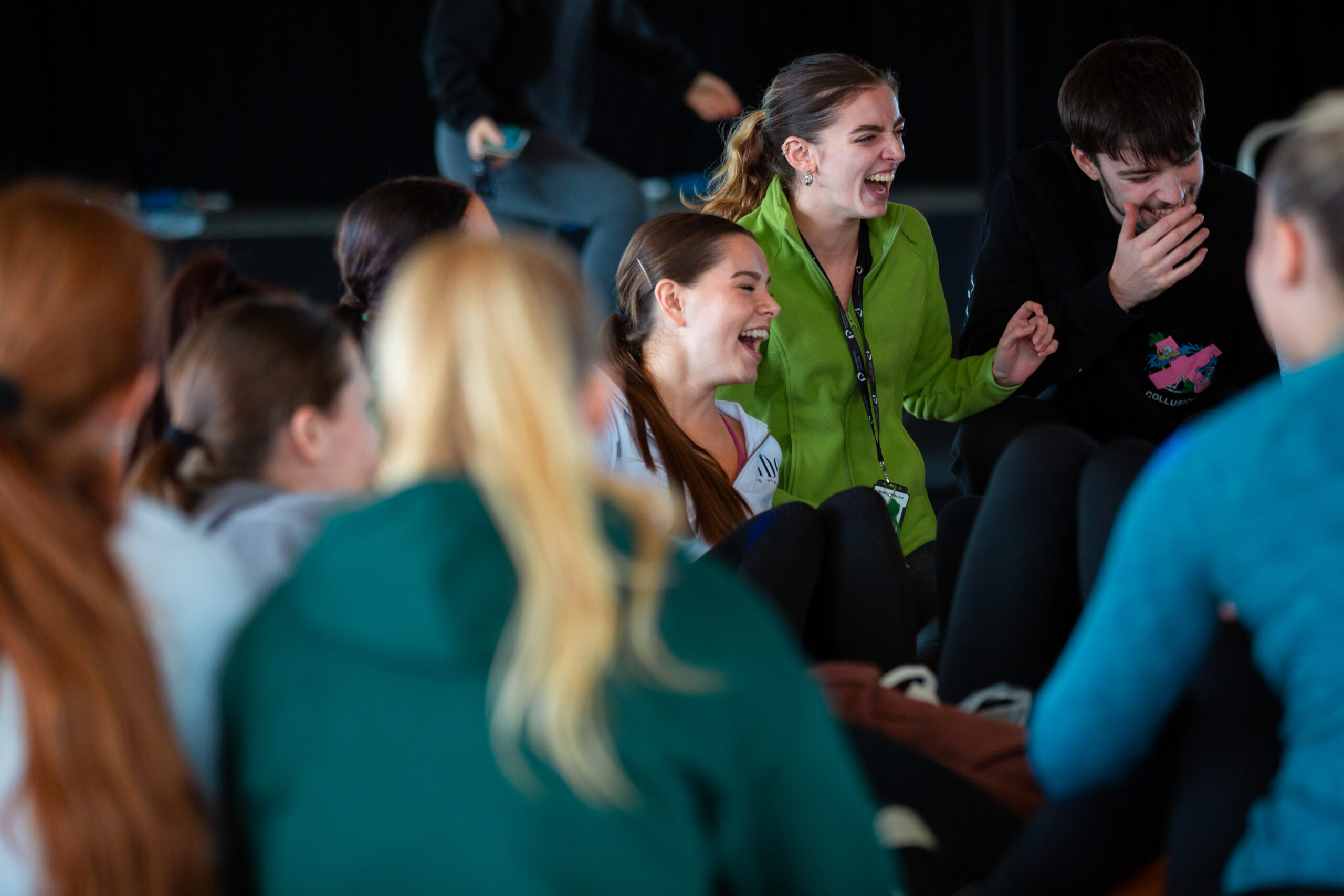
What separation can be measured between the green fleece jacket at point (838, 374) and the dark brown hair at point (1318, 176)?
140 centimetres

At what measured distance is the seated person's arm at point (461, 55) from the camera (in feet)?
11.3

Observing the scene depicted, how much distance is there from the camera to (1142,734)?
3.47 feet

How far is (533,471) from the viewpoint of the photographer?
87 centimetres

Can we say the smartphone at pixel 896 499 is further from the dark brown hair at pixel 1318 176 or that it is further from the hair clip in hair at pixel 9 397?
the hair clip in hair at pixel 9 397

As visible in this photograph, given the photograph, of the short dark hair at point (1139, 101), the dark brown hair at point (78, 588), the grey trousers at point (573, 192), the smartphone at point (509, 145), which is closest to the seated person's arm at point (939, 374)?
the short dark hair at point (1139, 101)

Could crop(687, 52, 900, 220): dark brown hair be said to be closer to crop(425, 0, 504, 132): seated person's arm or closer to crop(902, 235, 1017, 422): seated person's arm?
crop(902, 235, 1017, 422): seated person's arm

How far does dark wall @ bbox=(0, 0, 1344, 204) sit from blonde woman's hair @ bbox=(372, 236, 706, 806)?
6.34 meters

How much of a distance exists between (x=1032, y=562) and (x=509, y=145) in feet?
7.34

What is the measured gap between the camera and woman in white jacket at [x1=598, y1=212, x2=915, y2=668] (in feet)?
5.93

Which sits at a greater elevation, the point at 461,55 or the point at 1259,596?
the point at 461,55

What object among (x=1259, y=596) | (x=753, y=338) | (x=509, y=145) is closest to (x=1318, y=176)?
(x=1259, y=596)

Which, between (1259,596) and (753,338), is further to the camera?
(753,338)

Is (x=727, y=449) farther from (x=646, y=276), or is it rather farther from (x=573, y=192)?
(x=573, y=192)

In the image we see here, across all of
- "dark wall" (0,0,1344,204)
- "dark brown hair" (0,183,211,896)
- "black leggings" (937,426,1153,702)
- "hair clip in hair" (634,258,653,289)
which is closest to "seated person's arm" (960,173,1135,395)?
"hair clip in hair" (634,258,653,289)
